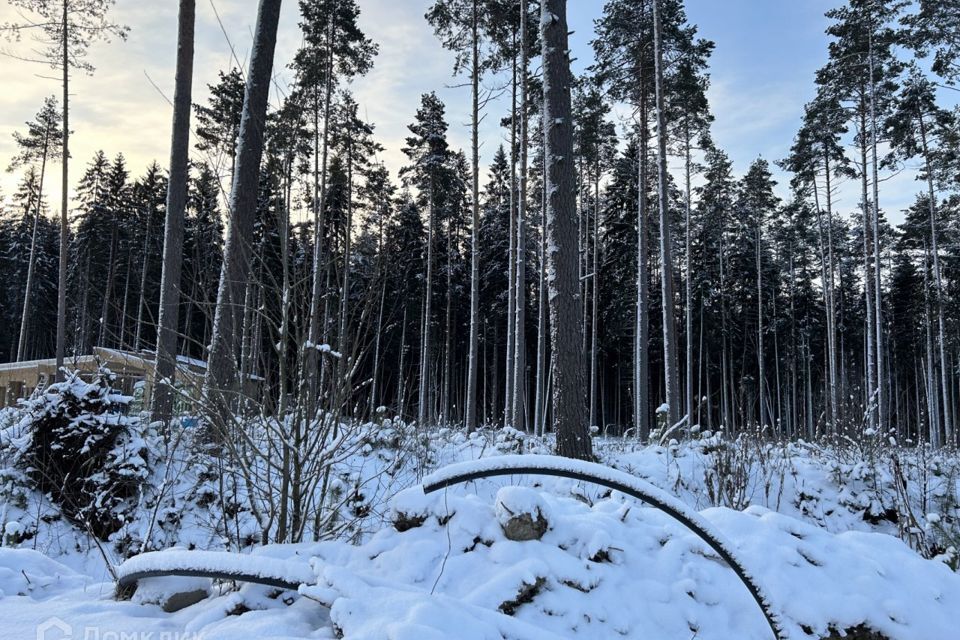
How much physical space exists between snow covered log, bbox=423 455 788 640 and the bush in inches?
190

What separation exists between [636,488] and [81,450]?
19.2ft

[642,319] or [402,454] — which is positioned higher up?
[642,319]

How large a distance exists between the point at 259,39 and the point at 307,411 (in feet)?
18.8

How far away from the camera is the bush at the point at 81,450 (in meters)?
5.32

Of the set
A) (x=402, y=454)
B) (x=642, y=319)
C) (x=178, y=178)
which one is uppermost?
(x=178, y=178)

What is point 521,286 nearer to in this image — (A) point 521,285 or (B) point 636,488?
(A) point 521,285

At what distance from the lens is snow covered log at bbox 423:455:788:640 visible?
2115 mm

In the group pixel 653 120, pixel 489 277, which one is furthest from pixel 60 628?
pixel 489 277

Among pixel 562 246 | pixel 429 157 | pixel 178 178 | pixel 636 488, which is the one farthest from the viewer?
pixel 429 157

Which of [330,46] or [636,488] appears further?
[330,46]

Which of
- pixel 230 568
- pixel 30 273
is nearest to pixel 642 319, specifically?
pixel 230 568

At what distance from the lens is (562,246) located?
6164mm

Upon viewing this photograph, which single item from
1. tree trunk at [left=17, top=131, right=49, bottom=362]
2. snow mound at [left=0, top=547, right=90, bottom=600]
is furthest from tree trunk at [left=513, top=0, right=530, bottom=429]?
tree trunk at [left=17, top=131, right=49, bottom=362]

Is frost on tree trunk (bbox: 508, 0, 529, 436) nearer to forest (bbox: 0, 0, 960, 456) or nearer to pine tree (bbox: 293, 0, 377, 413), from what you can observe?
forest (bbox: 0, 0, 960, 456)
